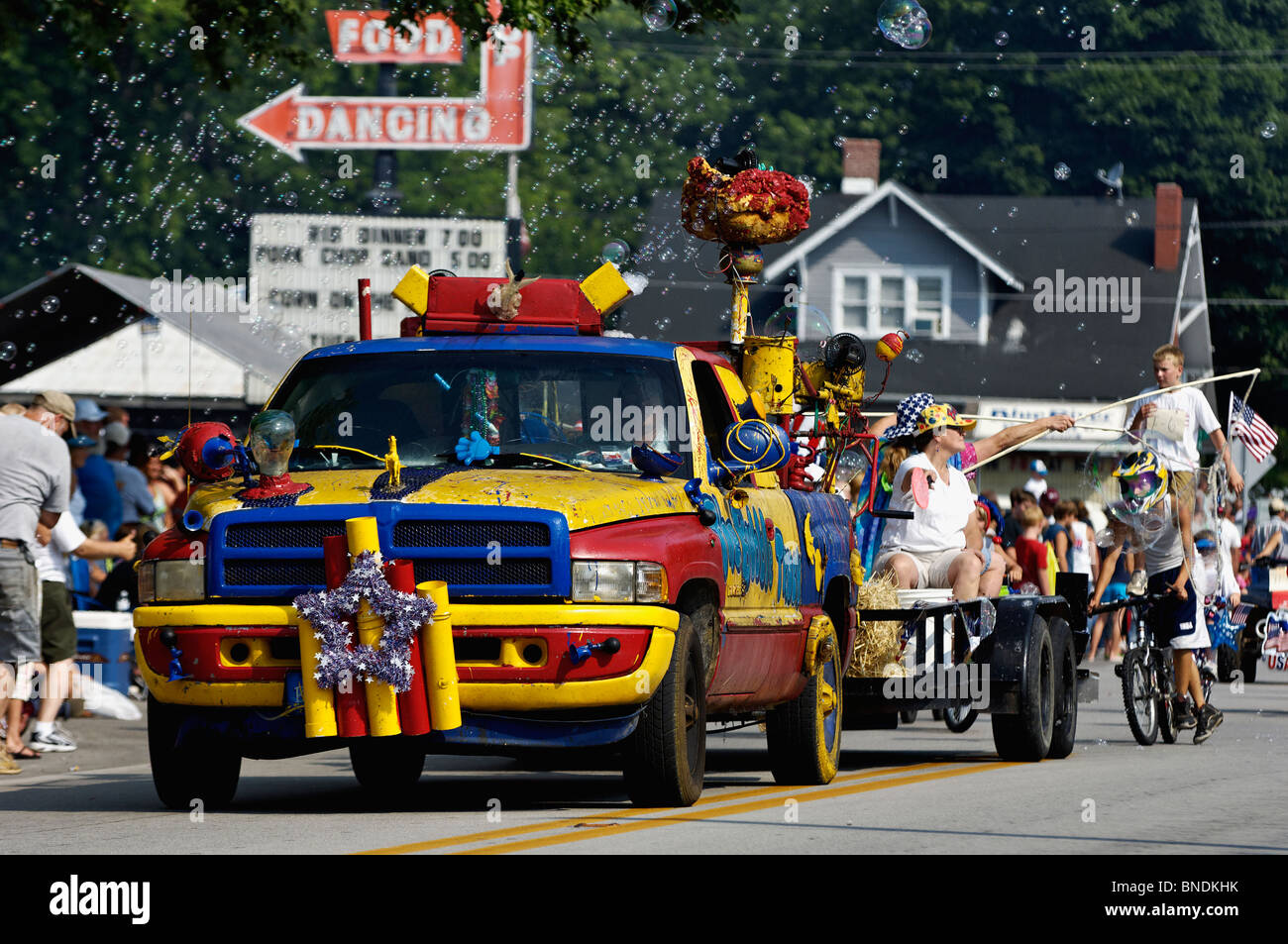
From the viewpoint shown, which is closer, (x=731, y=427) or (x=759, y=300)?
(x=731, y=427)

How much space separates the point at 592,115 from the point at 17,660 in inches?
1745

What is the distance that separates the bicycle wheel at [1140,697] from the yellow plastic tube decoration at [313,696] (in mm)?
6804

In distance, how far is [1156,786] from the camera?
474 inches

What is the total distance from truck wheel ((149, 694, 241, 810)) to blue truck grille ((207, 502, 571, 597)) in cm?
91

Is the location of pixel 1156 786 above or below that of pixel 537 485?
below

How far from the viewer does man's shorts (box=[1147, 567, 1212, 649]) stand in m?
15.6

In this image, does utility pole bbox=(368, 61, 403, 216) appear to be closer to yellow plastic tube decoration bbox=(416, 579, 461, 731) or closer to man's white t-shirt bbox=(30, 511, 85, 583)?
man's white t-shirt bbox=(30, 511, 85, 583)

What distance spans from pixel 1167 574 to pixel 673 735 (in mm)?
6519

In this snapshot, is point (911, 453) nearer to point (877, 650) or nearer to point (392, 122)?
point (877, 650)

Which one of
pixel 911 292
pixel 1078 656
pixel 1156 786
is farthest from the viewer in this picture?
pixel 911 292

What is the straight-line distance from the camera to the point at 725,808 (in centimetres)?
1045
